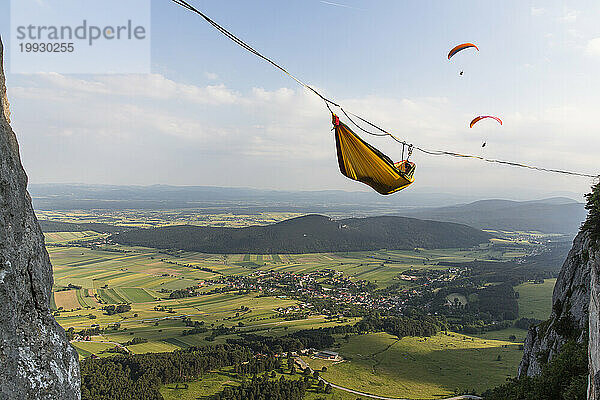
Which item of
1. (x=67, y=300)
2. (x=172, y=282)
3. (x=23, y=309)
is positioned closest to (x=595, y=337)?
(x=23, y=309)

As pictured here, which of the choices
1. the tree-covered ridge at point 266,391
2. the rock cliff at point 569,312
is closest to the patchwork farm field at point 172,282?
the tree-covered ridge at point 266,391

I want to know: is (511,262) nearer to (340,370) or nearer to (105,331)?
(340,370)

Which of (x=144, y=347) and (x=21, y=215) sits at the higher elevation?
(x=21, y=215)

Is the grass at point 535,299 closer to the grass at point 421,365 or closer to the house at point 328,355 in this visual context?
the grass at point 421,365

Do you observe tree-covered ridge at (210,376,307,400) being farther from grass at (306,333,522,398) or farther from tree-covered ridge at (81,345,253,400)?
grass at (306,333,522,398)

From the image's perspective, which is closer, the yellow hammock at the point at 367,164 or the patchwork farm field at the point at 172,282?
the yellow hammock at the point at 367,164

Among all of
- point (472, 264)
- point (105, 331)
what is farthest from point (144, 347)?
point (472, 264)
